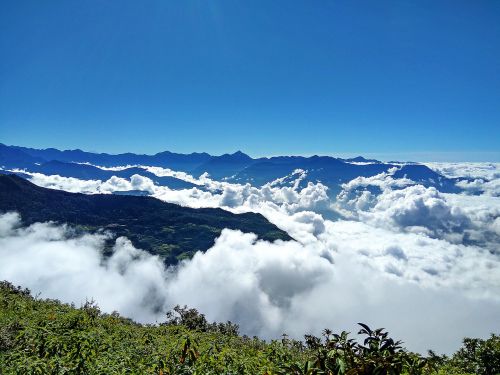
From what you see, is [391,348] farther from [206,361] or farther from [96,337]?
[96,337]

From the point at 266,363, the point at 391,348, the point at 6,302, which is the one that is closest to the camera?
the point at 391,348

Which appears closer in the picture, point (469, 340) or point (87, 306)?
point (87, 306)

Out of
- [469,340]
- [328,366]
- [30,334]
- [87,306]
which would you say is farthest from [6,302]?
[469,340]

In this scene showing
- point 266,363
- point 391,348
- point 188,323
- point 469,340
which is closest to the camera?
point 391,348

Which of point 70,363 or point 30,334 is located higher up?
point 70,363

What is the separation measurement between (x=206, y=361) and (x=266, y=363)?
253cm

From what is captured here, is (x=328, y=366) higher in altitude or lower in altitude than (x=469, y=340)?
higher

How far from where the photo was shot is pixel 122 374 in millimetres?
12062

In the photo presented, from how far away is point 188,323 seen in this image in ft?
201

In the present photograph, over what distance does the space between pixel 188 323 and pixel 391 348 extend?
191 ft

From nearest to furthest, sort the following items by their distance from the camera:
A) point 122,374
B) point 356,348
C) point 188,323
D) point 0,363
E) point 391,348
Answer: point 391,348 → point 356,348 → point 122,374 → point 0,363 → point 188,323

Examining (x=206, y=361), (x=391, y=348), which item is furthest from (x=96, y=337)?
(x=391, y=348)

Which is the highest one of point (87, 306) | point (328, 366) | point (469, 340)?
point (328, 366)

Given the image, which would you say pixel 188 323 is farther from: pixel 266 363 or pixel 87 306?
pixel 266 363
